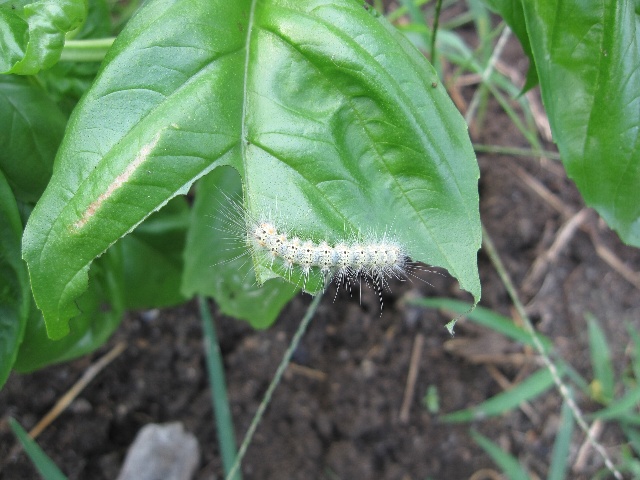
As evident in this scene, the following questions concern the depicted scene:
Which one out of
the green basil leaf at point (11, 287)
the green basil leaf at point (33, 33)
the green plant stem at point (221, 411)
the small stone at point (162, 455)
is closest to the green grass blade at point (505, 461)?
the green plant stem at point (221, 411)

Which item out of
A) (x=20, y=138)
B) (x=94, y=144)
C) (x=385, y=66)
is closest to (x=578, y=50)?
(x=385, y=66)

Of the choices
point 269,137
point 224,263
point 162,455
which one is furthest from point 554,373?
point 162,455

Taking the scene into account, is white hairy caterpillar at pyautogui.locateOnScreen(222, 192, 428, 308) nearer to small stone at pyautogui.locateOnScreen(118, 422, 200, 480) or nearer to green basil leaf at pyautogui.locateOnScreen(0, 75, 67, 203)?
green basil leaf at pyautogui.locateOnScreen(0, 75, 67, 203)

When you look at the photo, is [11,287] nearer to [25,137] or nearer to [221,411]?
[25,137]

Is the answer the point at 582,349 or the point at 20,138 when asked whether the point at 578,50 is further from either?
the point at 582,349

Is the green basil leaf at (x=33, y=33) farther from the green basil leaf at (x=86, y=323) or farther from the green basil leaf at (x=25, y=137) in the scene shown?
the green basil leaf at (x=86, y=323)

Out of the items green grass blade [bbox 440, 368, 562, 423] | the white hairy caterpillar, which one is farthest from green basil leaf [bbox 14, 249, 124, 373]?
green grass blade [bbox 440, 368, 562, 423]

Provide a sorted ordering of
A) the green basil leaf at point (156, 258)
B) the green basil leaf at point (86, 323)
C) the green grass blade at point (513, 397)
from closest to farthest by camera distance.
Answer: the green basil leaf at point (86, 323)
the green basil leaf at point (156, 258)
the green grass blade at point (513, 397)
